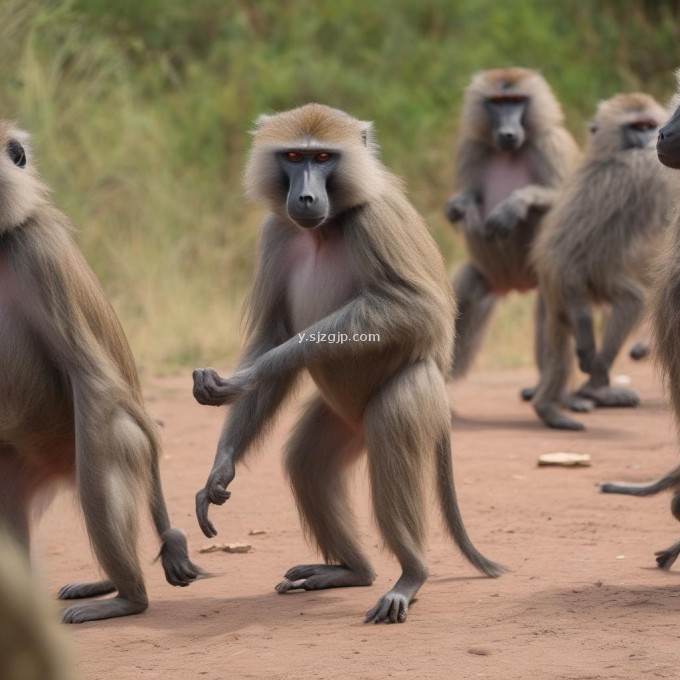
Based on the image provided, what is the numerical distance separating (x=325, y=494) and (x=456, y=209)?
4.31 metres

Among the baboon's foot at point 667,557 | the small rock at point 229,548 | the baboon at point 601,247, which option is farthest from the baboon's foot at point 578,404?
the baboon's foot at point 667,557

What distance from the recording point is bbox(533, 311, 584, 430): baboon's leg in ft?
25.8

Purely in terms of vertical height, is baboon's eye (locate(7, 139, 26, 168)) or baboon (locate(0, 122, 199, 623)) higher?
baboon's eye (locate(7, 139, 26, 168))

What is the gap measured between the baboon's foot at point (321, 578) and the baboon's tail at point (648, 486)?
1125mm

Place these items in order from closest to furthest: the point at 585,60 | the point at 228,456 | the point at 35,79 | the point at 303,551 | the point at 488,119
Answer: the point at 228,456
the point at 303,551
the point at 488,119
the point at 35,79
the point at 585,60

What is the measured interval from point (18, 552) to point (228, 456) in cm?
74

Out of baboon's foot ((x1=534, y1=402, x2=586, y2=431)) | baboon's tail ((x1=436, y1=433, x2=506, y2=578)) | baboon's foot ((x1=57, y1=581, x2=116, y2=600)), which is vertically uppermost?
baboon's tail ((x1=436, y1=433, x2=506, y2=578))

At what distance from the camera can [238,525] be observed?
224 inches

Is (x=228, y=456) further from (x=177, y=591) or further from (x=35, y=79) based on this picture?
(x=35, y=79)

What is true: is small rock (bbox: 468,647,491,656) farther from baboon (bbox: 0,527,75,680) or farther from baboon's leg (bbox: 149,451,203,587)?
baboon (bbox: 0,527,75,680)

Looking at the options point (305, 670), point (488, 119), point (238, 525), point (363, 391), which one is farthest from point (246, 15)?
point (305, 670)

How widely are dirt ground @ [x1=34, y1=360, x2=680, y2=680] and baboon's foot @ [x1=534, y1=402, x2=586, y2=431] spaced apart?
0.36 meters

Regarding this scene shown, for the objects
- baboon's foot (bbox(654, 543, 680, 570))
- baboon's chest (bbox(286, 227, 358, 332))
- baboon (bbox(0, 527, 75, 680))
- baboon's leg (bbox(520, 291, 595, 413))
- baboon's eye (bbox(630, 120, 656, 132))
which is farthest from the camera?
baboon's leg (bbox(520, 291, 595, 413))

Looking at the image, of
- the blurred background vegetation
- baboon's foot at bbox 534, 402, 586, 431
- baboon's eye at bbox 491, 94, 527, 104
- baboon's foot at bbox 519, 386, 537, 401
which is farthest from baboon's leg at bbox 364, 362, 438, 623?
the blurred background vegetation
